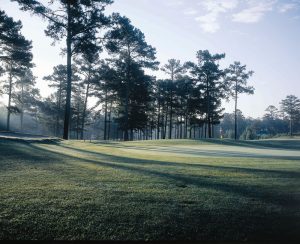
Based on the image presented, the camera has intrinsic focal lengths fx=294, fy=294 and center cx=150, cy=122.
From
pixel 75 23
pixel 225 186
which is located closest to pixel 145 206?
pixel 225 186

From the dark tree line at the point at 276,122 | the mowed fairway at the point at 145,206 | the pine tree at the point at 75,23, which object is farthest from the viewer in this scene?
the dark tree line at the point at 276,122

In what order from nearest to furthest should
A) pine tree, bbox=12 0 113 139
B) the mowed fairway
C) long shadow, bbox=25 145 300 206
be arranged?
the mowed fairway → long shadow, bbox=25 145 300 206 → pine tree, bbox=12 0 113 139

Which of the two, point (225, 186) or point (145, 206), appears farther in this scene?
point (225, 186)

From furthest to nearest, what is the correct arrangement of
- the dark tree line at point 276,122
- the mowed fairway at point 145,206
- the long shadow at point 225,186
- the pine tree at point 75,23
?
the dark tree line at point 276,122, the pine tree at point 75,23, the long shadow at point 225,186, the mowed fairway at point 145,206

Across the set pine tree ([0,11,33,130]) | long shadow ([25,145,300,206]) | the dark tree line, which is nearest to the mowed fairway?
long shadow ([25,145,300,206])

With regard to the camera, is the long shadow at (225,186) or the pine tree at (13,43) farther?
the pine tree at (13,43)

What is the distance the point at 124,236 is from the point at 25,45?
114ft

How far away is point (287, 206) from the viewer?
561 centimetres

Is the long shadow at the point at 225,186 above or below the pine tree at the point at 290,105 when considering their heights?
below

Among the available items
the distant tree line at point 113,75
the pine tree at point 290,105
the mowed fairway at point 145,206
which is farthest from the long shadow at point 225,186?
the pine tree at point 290,105

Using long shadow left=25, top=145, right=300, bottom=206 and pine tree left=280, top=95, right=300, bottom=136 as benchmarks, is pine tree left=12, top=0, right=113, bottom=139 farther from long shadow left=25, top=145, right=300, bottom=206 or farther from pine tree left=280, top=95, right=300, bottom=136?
pine tree left=280, top=95, right=300, bottom=136

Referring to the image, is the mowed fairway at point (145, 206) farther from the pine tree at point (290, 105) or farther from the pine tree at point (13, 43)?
the pine tree at point (290, 105)

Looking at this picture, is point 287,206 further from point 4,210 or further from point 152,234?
point 4,210

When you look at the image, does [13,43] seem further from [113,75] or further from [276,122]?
[276,122]
